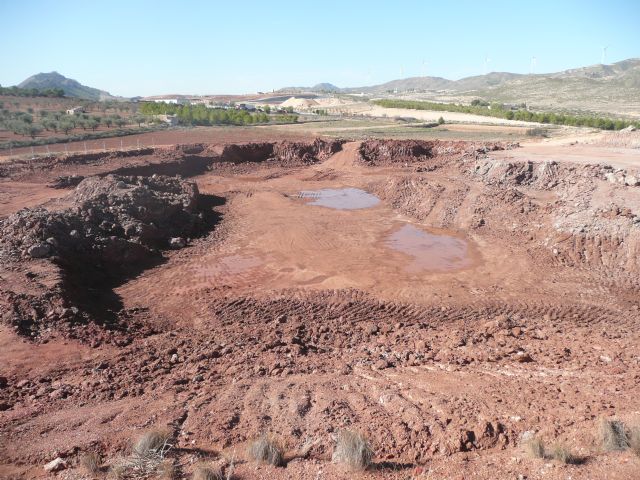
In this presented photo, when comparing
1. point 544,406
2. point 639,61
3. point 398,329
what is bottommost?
point 398,329

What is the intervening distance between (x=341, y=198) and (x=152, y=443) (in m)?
23.6

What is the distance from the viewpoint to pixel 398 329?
1184 cm

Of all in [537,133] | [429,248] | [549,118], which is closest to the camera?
[429,248]

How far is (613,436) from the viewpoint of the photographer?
5.71 m

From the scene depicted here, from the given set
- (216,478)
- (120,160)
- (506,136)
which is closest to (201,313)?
(216,478)

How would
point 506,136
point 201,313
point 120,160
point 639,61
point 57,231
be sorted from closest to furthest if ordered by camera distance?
1. point 201,313
2. point 57,231
3. point 120,160
4. point 506,136
5. point 639,61

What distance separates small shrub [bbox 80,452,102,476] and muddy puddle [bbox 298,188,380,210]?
69.3ft

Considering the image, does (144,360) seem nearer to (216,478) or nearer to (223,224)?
(216,478)

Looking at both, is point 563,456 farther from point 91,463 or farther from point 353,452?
point 91,463

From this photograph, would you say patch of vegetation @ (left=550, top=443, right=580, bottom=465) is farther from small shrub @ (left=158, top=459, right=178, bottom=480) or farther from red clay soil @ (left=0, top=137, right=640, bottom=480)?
small shrub @ (left=158, top=459, right=178, bottom=480)

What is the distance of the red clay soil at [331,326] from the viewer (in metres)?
6.41

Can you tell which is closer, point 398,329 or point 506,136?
point 398,329

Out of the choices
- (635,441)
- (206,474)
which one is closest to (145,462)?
(206,474)

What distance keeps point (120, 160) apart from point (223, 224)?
15344 millimetres
